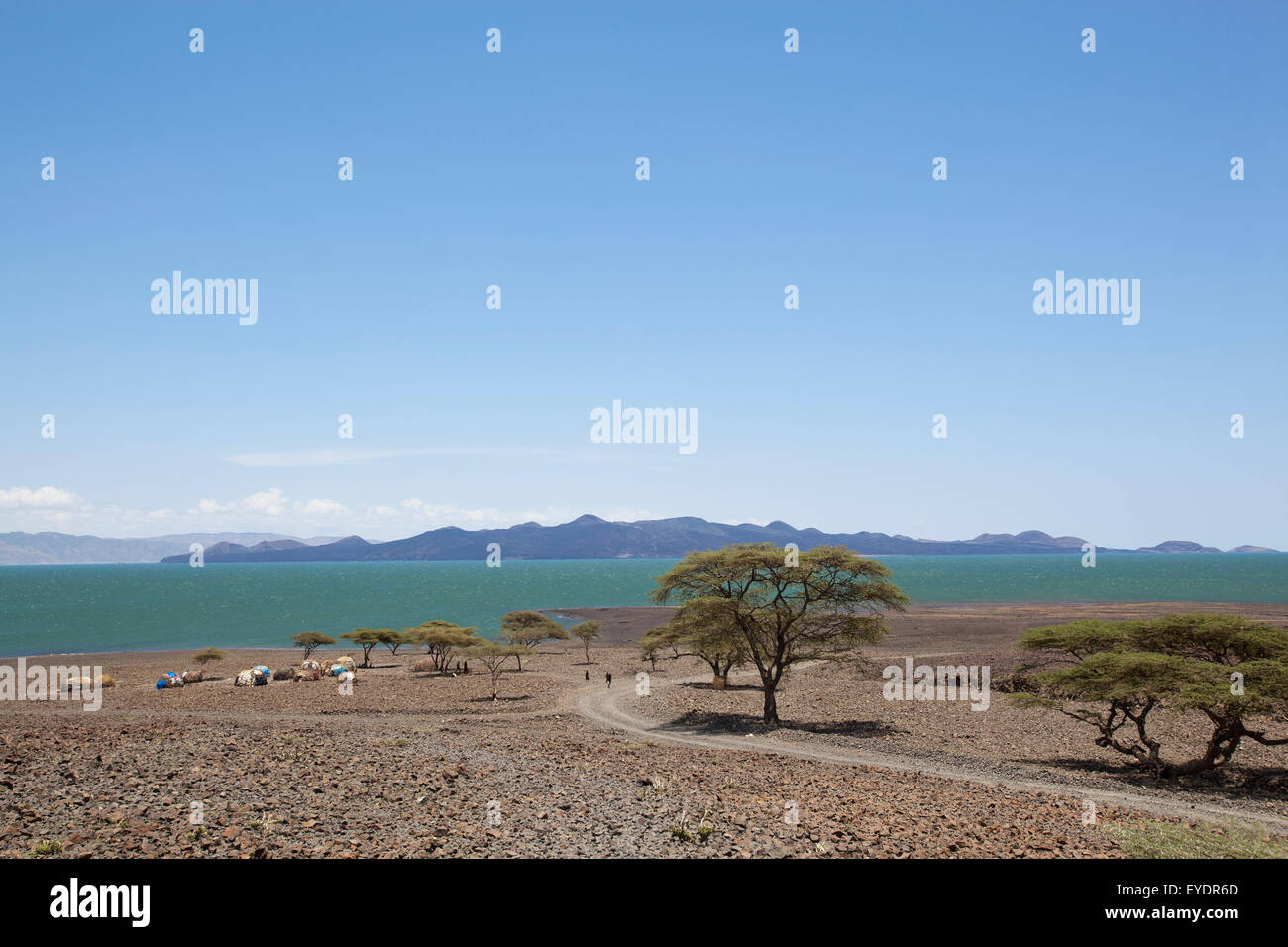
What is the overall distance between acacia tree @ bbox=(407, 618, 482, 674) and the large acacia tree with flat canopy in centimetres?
2370

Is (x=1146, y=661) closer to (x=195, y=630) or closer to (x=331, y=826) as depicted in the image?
(x=331, y=826)

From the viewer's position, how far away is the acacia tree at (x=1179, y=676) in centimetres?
2178

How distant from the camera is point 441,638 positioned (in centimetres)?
5303

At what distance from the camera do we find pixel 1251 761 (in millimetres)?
24562

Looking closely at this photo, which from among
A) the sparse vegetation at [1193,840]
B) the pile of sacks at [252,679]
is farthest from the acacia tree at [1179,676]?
the pile of sacks at [252,679]

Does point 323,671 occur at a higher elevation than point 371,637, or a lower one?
lower

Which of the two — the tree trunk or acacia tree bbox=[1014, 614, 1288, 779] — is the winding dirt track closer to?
the tree trunk

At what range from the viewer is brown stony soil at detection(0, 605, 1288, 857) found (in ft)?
41.3

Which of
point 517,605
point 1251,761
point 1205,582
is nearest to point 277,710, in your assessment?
point 1251,761

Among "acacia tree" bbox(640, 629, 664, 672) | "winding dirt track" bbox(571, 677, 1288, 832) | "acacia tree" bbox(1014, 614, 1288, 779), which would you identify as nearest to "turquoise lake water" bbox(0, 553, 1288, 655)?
"acacia tree" bbox(640, 629, 664, 672)

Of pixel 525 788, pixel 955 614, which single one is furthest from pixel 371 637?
pixel 955 614

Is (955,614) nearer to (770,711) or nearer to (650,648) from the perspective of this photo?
(650,648)

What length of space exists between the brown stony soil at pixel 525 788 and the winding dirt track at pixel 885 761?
117 centimetres

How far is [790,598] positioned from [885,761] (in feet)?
31.8
